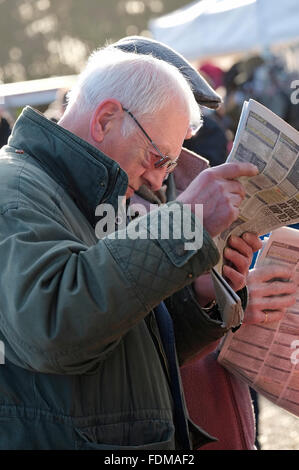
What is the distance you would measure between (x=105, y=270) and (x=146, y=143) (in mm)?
491

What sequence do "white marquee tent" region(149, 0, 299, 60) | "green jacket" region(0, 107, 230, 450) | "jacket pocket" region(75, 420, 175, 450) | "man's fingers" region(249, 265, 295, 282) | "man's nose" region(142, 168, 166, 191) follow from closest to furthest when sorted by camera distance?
"green jacket" region(0, 107, 230, 450) < "jacket pocket" region(75, 420, 175, 450) < "man's nose" region(142, 168, 166, 191) < "man's fingers" region(249, 265, 295, 282) < "white marquee tent" region(149, 0, 299, 60)

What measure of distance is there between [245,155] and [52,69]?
21.2 m

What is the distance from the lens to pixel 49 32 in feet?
73.6

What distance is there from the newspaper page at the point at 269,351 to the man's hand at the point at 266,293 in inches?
1.3

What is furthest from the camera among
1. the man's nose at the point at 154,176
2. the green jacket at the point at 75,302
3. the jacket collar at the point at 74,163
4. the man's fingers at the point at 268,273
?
the man's fingers at the point at 268,273

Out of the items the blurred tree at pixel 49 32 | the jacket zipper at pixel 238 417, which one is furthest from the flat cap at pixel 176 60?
the blurred tree at pixel 49 32

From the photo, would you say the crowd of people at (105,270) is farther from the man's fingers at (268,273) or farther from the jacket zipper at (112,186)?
the man's fingers at (268,273)

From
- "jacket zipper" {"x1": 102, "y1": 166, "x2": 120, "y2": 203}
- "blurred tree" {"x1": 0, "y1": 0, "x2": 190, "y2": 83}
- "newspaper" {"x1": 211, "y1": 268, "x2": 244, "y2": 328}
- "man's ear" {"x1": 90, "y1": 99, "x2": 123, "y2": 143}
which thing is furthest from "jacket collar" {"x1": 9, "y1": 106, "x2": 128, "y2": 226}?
"blurred tree" {"x1": 0, "y1": 0, "x2": 190, "y2": 83}

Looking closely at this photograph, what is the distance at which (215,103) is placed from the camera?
262cm

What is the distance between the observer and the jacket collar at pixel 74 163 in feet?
5.57

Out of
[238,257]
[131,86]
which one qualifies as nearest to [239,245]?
[238,257]

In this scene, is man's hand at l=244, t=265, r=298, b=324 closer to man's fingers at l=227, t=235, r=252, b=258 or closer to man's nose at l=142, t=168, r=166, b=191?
man's fingers at l=227, t=235, r=252, b=258

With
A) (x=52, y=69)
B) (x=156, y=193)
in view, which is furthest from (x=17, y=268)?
(x=52, y=69)

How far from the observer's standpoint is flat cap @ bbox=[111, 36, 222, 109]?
8.15ft
